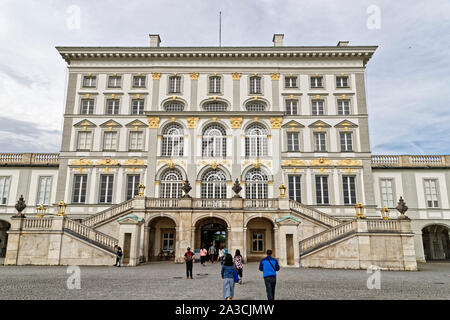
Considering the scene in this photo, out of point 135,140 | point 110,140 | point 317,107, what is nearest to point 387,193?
point 317,107

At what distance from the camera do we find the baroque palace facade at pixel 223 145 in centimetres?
3347

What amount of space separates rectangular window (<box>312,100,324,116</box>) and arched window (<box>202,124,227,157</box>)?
9.89 m

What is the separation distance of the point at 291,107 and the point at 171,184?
14964 millimetres

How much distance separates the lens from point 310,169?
34000mm

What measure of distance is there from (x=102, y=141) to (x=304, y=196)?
21.3 metres

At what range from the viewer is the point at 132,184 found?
3391 cm

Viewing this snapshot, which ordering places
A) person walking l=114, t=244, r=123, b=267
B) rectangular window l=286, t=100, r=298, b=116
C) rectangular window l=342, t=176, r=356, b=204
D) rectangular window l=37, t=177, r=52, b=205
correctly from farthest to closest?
rectangular window l=286, t=100, r=298, b=116 < rectangular window l=37, t=177, r=52, b=205 < rectangular window l=342, t=176, r=356, b=204 < person walking l=114, t=244, r=123, b=267

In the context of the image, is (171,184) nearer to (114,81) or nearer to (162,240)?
(162,240)

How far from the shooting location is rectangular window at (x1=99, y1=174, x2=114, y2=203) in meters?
33.6

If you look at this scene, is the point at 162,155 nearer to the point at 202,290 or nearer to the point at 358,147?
the point at 358,147

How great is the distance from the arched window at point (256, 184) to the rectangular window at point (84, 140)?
1673 cm

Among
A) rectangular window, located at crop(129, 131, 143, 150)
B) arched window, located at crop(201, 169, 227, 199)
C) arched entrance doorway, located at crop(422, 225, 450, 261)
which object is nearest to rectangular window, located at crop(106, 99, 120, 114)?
rectangular window, located at crop(129, 131, 143, 150)

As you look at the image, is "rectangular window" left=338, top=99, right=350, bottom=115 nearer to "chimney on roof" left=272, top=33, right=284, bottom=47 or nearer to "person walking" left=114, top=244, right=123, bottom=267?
"chimney on roof" left=272, top=33, right=284, bottom=47
